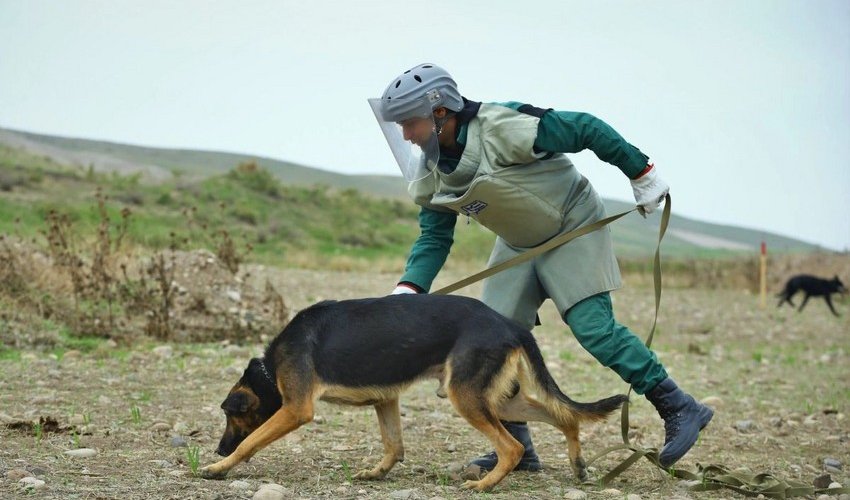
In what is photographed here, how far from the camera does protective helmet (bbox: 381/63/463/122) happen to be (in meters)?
5.92

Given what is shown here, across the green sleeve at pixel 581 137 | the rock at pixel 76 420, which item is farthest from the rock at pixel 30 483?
the green sleeve at pixel 581 137

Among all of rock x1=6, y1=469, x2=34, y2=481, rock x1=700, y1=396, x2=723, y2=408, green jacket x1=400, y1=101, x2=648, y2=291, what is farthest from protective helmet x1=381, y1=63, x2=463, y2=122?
rock x1=700, y1=396, x2=723, y2=408

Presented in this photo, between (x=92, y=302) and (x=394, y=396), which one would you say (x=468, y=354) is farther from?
(x=92, y=302)

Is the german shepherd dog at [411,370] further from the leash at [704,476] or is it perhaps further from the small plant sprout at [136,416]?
the small plant sprout at [136,416]

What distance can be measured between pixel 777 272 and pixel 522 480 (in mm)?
24295

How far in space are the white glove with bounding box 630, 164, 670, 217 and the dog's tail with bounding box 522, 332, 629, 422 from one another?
1135 millimetres

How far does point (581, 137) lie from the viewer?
19.3 ft

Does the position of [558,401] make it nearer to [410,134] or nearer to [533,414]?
[533,414]

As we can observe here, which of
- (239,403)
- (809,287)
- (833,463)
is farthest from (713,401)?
(809,287)

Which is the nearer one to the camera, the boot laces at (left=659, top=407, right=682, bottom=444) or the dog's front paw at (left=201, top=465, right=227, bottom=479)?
the dog's front paw at (left=201, top=465, right=227, bottom=479)

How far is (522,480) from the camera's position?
6.16 metres

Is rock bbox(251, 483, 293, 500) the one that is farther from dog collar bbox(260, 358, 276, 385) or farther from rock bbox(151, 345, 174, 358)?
rock bbox(151, 345, 174, 358)

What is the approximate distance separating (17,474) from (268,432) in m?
1.36

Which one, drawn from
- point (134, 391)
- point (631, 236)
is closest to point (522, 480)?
point (134, 391)
